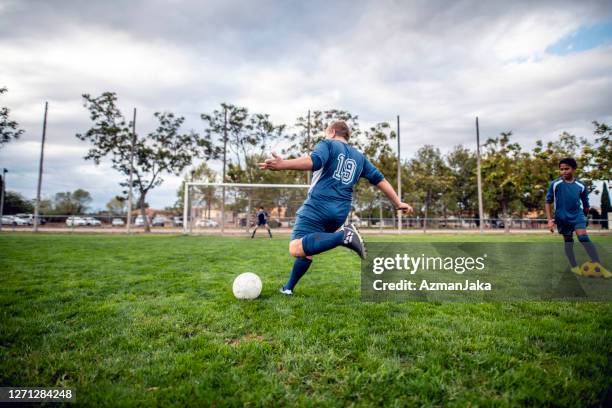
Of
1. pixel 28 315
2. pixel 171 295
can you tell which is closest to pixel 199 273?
pixel 171 295

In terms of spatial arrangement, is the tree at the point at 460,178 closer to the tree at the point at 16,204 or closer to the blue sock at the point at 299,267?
the blue sock at the point at 299,267

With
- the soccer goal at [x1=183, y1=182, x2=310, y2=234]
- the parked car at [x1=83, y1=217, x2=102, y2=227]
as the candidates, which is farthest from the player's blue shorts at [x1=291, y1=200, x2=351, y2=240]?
the parked car at [x1=83, y1=217, x2=102, y2=227]

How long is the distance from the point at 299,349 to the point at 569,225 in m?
5.98

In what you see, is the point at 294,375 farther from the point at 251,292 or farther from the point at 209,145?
the point at 209,145

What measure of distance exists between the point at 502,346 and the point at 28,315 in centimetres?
461

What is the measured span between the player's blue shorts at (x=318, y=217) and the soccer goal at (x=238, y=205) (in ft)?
53.0

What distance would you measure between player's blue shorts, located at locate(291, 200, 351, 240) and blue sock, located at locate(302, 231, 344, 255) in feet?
0.68

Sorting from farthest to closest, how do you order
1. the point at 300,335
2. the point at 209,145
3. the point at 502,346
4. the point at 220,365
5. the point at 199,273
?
the point at 209,145 → the point at 199,273 → the point at 300,335 → the point at 502,346 → the point at 220,365

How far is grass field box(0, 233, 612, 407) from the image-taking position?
188cm

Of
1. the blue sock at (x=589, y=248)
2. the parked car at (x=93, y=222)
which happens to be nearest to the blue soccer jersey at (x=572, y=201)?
the blue sock at (x=589, y=248)

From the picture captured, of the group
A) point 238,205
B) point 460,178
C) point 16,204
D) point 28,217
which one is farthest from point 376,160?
point 16,204

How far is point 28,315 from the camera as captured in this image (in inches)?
130

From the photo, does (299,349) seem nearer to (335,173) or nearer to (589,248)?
(335,173)

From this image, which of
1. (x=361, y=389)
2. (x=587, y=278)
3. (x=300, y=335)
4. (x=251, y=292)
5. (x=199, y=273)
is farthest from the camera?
(x=199, y=273)
